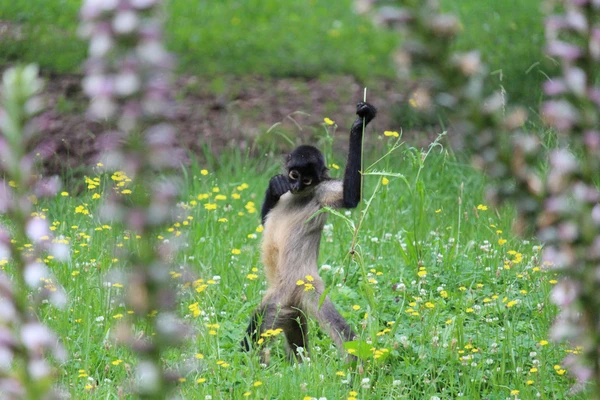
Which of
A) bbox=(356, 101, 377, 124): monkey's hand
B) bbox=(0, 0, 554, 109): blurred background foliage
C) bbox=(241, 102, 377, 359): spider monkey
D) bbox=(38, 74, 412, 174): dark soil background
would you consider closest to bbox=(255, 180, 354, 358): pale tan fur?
bbox=(241, 102, 377, 359): spider monkey

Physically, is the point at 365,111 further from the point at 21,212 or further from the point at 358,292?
the point at 21,212

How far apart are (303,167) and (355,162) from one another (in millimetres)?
354

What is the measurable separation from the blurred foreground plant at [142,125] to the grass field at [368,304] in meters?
2.95

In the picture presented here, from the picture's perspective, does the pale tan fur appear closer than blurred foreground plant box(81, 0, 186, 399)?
No

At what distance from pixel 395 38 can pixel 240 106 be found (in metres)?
3.63

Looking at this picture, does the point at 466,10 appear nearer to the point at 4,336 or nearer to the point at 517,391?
the point at 517,391

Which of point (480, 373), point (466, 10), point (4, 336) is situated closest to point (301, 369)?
point (480, 373)

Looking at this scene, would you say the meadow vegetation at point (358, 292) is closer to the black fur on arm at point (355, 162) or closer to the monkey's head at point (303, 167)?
the black fur on arm at point (355, 162)

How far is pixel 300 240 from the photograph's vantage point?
6.12 m

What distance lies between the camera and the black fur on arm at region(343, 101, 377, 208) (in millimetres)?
5758

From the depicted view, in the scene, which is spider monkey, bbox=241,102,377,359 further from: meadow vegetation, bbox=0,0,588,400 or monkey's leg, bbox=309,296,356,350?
meadow vegetation, bbox=0,0,588,400

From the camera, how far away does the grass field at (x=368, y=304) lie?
5207 millimetres

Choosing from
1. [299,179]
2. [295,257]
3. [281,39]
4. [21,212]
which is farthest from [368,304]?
[281,39]

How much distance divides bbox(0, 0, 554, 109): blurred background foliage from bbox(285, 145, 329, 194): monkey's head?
522cm
